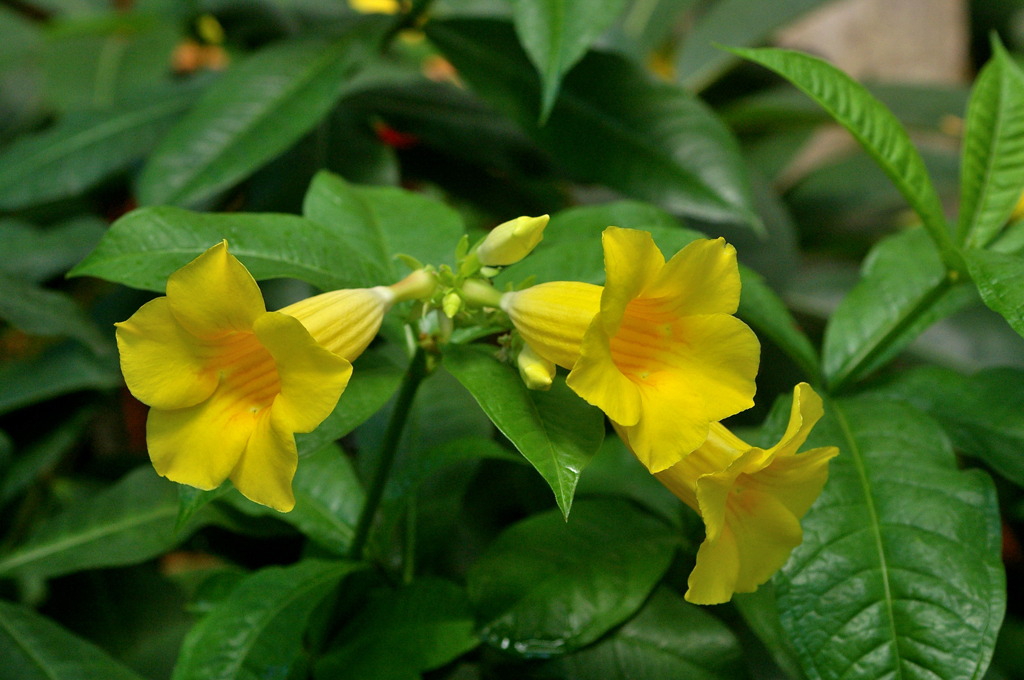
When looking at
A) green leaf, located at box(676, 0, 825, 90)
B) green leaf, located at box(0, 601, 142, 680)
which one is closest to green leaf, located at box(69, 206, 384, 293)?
green leaf, located at box(0, 601, 142, 680)

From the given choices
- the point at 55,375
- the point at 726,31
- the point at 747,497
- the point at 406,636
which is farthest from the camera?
the point at 726,31

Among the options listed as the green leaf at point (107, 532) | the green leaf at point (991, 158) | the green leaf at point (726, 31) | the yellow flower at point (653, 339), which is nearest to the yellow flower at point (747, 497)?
the yellow flower at point (653, 339)

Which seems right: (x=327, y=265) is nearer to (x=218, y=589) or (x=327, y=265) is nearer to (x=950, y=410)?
(x=218, y=589)

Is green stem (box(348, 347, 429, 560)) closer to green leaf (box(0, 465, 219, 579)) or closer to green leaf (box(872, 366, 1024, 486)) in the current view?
Result: green leaf (box(0, 465, 219, 579))

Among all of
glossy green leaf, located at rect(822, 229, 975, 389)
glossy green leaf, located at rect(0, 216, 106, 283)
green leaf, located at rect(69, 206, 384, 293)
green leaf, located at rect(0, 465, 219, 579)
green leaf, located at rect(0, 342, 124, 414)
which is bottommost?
green leaf, located at rect(0, 465, 219, 579)

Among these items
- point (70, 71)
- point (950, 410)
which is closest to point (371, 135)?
point (70, 71)

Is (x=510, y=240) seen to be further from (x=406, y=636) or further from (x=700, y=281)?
(x=406, y=636)

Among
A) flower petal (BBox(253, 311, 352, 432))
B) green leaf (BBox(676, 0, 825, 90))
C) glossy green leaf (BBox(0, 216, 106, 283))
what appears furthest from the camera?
green leaf (BBox(676, 0, 825, 90))

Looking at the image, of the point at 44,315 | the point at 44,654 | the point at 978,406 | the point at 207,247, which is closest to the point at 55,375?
the point at 44,315
